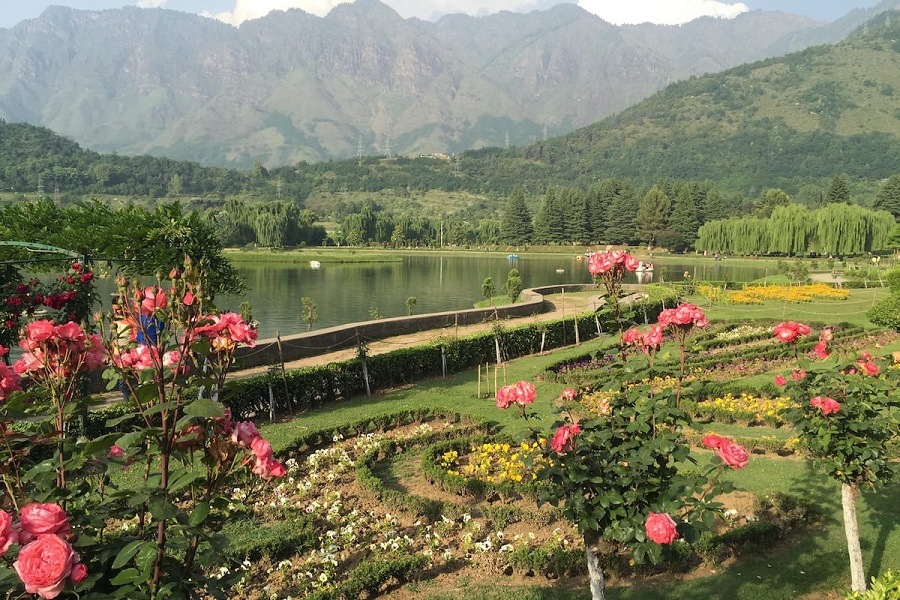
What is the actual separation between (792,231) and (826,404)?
67.0 metres

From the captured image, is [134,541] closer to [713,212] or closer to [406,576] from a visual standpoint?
[406,576]

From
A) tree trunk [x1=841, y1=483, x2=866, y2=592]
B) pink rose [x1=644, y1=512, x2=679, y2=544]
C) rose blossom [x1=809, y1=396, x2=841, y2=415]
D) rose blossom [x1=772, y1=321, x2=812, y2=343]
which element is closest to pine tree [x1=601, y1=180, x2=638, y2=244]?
tree trunk [x1=841, y1=483, x2=866, y2=592]

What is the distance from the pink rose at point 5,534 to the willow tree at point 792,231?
71262 millimetres

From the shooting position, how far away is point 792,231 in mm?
62281

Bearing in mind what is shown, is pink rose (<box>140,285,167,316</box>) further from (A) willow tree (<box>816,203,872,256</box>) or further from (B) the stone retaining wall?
(A) willow tree (<box>816,203,872,256</box>)

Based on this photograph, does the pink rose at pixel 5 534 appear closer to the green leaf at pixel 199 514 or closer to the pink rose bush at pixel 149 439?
the pink rose bush at pixel 149 439

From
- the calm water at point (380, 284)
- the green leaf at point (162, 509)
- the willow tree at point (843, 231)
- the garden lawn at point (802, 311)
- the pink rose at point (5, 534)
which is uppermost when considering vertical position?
the willow tree at point (843, 231)

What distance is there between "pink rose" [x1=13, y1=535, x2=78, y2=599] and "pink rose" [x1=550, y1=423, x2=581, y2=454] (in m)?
2.60

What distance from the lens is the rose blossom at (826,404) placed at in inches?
178

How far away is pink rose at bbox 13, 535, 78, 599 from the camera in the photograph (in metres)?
1.67

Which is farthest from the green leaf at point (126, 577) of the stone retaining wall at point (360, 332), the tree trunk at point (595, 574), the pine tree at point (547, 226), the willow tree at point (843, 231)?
the pine tree at point (547, 226)

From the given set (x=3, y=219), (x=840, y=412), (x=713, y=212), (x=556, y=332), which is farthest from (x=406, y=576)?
(x=713, y=212)

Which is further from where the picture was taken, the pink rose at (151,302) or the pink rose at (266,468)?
the pink rose at (151,302)

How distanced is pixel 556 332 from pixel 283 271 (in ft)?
142
